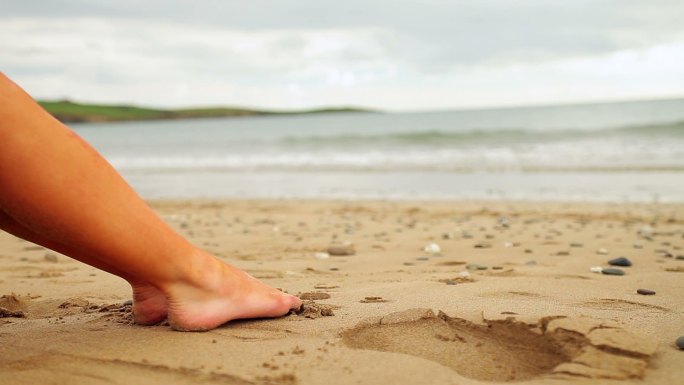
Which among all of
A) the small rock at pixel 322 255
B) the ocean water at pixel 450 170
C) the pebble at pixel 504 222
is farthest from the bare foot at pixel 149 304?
the ocean water at pixel 450 170

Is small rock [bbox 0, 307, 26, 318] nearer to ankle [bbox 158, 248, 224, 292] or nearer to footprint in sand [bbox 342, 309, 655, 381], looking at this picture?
ankle [bbox 158, 248, 224, 292]

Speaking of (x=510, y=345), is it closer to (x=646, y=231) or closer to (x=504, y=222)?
(x=646, y=231)

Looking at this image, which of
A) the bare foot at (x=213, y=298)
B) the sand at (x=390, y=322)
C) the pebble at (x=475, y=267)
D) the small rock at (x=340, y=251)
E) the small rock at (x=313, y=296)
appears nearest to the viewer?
the sand at (x=390, y=322)

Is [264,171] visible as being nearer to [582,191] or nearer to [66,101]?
[582,191]

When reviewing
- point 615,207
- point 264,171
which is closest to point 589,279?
point 615,207

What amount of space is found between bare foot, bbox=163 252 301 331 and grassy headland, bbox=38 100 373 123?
88396 millimetres

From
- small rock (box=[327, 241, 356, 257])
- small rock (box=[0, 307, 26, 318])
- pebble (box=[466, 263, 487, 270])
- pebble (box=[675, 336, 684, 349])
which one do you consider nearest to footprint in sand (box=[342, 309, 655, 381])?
pebble (box=[675, 336, 684, 349])

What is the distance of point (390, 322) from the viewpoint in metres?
2.03

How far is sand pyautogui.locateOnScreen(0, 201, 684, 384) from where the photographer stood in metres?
1.64

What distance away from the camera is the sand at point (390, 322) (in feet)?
5.37

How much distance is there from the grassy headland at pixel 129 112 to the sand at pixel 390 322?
8689cm

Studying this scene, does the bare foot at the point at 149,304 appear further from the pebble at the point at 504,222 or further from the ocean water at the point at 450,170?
the ocean water at the point at 450,170

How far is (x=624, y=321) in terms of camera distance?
213 centimetres

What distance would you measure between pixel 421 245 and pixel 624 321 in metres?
2.84
